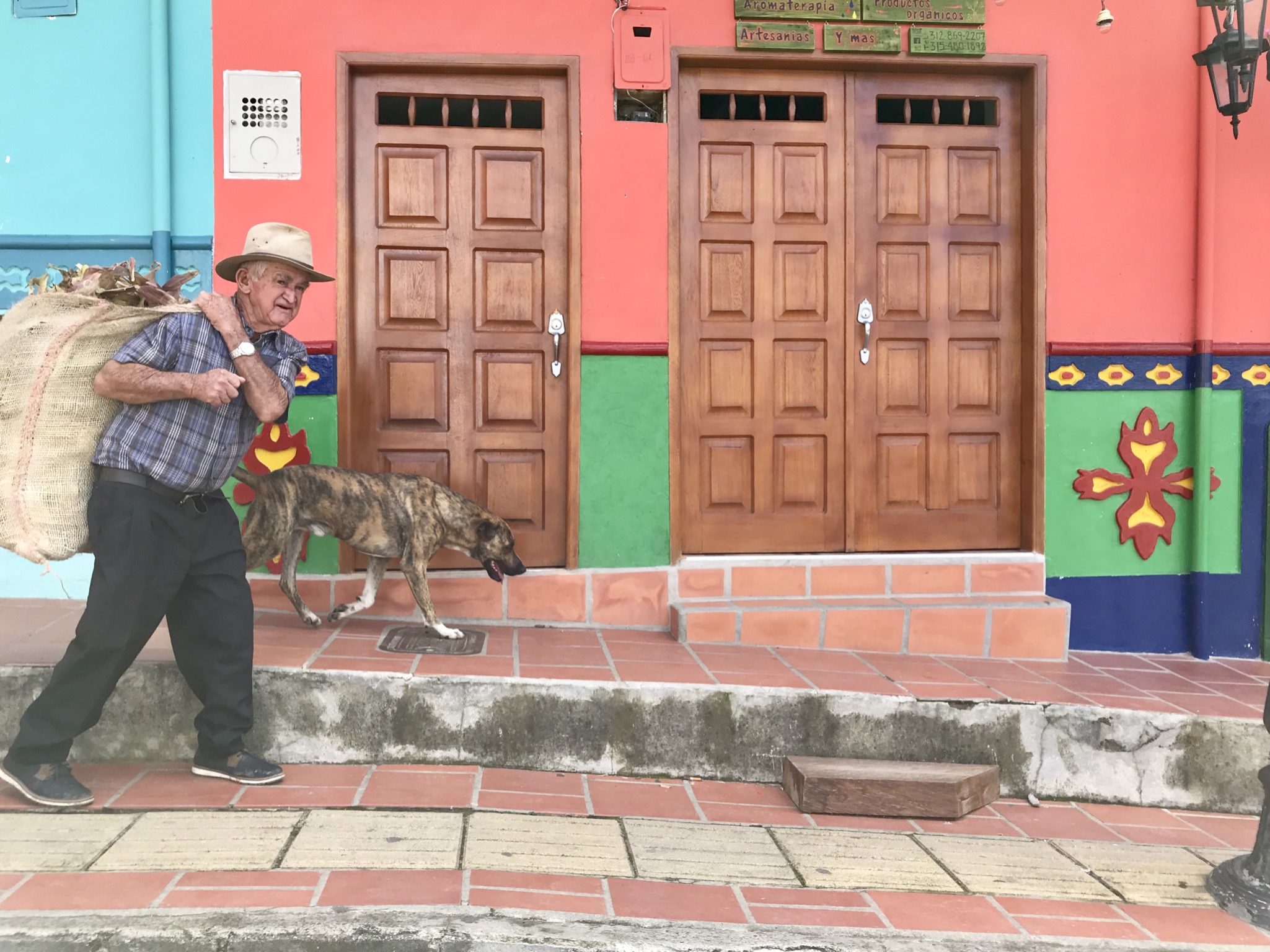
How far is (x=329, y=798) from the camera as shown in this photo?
3.56m

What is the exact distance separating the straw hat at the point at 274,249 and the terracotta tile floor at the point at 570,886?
6.11 feet

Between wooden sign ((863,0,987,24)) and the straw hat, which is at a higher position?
wooden sign ((863,0,987,24))

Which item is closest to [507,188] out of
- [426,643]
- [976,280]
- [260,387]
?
[260,387]

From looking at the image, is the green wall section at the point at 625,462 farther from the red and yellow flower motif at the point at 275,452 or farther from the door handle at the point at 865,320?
the red and yellow flower motif at the point at 275,452

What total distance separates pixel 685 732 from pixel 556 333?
2.13 metres

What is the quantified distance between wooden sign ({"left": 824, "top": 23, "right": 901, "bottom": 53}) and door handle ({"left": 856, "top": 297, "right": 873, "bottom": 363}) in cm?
126

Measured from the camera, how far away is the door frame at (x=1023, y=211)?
5117mm

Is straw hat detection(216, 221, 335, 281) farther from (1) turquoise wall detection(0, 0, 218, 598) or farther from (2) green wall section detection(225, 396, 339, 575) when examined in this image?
(1) turquoise wall detection(0, 0, 218, 598)

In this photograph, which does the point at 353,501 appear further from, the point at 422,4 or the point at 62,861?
the point at 422,4

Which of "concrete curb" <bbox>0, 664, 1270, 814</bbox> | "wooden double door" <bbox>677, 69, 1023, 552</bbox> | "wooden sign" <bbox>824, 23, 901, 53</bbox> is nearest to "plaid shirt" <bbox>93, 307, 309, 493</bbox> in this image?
"concrete curb" <bbox>0, 664, 1270, 814</bbox>

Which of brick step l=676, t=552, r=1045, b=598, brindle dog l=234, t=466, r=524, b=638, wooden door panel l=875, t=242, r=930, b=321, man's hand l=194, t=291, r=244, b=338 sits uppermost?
wooden door panel l=875, t=242, r=930, b=321

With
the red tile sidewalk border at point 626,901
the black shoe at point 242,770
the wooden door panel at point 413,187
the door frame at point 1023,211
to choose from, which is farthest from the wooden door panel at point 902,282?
the black shoe at point 242,770

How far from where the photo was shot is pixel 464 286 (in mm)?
5125

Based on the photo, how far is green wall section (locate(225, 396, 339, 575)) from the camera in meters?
4.97
